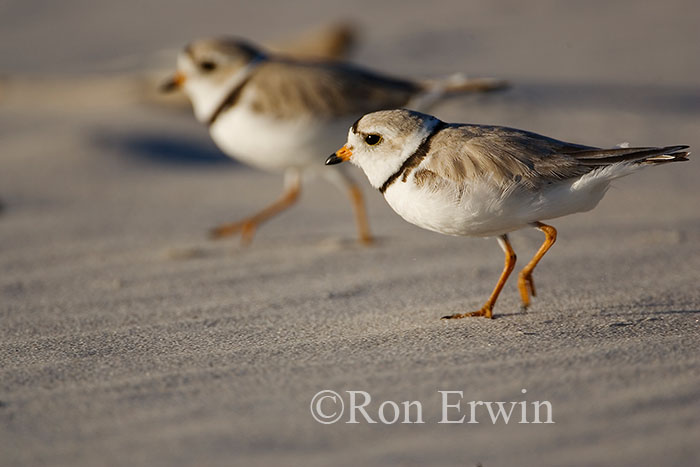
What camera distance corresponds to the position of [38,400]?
2812mm

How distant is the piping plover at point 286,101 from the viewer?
540 centimetres

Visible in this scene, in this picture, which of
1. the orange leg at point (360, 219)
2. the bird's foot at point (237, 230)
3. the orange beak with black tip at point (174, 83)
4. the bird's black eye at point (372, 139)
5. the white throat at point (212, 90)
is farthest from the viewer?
the orange beak with black tip at point (174, 83)

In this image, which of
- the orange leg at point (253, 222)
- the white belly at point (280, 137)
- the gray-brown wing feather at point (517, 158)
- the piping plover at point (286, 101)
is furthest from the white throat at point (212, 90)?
the gray-brown wing feather at point (517, 158)

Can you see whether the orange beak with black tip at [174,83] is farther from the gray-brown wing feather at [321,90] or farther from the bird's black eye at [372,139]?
the bird's black eye at [372,139]

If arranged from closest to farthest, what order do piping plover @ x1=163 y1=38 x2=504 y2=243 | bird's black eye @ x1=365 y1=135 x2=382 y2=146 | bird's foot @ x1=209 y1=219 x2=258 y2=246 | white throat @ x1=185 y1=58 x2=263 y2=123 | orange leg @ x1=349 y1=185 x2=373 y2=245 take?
bird's black eye @ x1=365 y1=135 x2=382 y2=146, orange leg @ x1=349 y1=185 x2=373 y2=245, piping plover @ x1=163 y1=38 x2=504 y2=243, bird's foot @ x1=209 y1=219 x2=258 y2=246, white throat @ x1=185 y1=58 x2=263 y2=123

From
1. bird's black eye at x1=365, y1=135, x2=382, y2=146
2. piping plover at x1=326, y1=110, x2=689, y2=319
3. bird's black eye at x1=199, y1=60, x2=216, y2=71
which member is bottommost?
piping plover at x1=326, y1=110, x2=689, y2=319

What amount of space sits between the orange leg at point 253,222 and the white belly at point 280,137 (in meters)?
0.26

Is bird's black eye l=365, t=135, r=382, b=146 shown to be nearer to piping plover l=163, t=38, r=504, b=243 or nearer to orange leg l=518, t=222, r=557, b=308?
orange leg l=518, t=222, r=557, b=308

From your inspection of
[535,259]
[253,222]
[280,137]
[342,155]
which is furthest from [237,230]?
[535,259]

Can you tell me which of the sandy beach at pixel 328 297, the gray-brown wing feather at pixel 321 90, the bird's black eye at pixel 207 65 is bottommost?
the sandy beach at pixel 328 297

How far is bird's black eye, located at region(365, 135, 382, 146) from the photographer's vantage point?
3.64m

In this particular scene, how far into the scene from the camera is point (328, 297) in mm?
4133

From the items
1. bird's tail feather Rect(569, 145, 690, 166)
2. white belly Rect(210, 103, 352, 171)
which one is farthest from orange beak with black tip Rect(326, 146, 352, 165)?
white belly Rect(210, 103, 352, 171)

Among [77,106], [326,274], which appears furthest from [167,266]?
[77,106]
